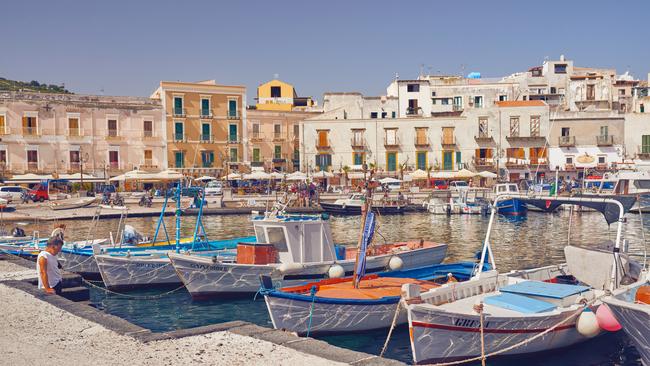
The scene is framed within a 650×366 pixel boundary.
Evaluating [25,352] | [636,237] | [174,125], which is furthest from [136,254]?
[174,125]

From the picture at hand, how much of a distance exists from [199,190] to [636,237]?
22.4 m

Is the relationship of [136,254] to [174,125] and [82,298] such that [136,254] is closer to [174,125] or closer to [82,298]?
[82,298]

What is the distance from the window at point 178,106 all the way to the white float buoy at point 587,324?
4958 centimetres

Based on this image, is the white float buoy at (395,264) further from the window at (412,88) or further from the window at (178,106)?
the window at (412,88)

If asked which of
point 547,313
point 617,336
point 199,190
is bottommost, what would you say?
point 617,336

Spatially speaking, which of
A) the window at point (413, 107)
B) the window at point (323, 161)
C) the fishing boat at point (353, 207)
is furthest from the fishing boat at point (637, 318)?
the window at point (413, 107)

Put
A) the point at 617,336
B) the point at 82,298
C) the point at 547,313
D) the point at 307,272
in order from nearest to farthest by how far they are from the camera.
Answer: the point at 547,313, the point at 617,336, the point at 82,298, the point at 307,272

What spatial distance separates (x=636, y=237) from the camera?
3200 centimetres

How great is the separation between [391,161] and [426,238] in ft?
93.4

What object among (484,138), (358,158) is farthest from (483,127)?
(358,158)

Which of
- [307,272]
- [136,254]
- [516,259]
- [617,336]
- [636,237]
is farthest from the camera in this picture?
[636,237]

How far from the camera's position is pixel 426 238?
31.8 meters

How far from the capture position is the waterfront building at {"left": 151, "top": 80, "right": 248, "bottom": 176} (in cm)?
5753

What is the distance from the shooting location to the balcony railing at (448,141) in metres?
59.4
